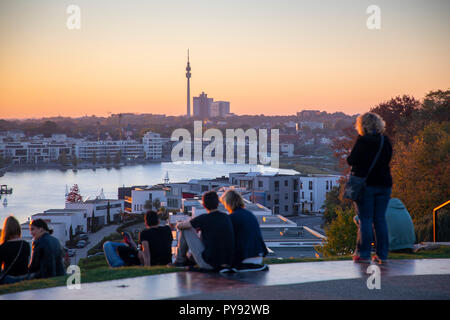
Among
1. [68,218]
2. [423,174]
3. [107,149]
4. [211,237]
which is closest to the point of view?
[211,237]

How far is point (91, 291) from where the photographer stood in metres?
3.28

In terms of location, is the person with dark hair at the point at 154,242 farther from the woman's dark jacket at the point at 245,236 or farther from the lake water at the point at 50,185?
the lake water at the point at 50,185

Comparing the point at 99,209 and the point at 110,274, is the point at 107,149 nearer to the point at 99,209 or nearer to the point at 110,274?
the point at 99,209

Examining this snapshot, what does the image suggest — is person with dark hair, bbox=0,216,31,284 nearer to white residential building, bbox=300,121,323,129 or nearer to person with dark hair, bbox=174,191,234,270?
person with dark hair, bbox=174,191,234,270

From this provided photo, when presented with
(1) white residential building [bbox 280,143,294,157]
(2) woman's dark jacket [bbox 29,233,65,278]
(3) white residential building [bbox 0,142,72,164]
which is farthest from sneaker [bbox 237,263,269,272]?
(1) white residential building [bbox 280,143,294,157]

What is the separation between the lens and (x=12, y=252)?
3.73m

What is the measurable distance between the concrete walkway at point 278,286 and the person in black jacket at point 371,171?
34 centimetres

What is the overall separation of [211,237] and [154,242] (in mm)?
682

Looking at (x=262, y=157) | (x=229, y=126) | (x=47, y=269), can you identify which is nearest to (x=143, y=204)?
(x=47, y=269)

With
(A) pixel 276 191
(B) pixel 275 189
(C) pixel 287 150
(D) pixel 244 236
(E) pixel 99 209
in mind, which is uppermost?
(D) pixel 244 236

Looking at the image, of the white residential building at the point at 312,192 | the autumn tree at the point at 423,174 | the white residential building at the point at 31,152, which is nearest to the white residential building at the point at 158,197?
the white residential building at the point at 312,192

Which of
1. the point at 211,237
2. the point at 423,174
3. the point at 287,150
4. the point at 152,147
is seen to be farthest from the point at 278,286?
the point at 152,147

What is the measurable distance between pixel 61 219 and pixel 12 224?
20.0 m

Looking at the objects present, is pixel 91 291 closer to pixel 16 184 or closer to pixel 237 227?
pixel 237 227
